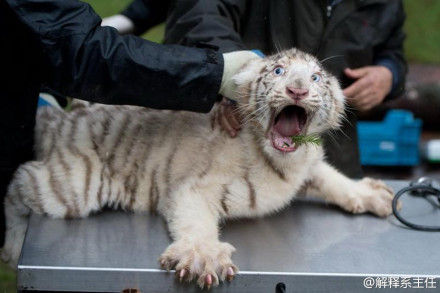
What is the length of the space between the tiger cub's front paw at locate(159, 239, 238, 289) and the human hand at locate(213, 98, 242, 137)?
473mm

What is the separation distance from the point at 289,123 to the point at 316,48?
81 centimetres

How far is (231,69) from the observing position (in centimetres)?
242

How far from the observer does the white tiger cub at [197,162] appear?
2.33 metres

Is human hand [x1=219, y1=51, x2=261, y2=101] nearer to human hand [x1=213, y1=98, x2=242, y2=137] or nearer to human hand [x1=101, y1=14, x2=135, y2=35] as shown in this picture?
human hand [x1=213, y1=98, x2=242, y2=137]

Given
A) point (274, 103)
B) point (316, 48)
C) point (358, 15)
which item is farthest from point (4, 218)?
point (358, 15)

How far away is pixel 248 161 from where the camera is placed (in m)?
2.44

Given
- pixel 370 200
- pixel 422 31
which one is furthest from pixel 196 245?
pixel 422 31

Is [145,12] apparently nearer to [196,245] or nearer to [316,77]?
[316,77]

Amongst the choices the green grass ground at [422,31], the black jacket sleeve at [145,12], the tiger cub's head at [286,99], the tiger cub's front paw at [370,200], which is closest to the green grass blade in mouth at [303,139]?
the tiger cub's head at [286,99]

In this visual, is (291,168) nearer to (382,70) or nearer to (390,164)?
(382,70)

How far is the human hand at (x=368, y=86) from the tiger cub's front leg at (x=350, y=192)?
1.71 feet

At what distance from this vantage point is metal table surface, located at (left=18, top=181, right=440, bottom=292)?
2061 millimetres

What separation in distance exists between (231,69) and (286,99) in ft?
0.90

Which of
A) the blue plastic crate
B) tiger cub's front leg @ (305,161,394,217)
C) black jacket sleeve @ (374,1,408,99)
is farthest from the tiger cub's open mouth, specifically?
the blue plastic crate
